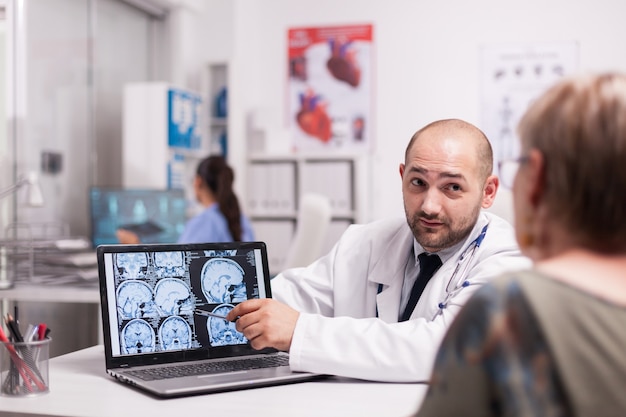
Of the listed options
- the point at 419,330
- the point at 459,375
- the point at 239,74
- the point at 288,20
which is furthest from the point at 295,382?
the point at 288,20

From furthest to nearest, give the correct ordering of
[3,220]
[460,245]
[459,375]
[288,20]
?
[288,20] → [3,220] → [460,245] → [459,375]

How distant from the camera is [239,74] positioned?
16.4 feet

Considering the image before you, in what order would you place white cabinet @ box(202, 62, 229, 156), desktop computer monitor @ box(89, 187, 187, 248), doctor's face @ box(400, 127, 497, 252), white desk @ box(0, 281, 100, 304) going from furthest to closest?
white cabinet @ box(202, 62, 229, 156) → desktop computer monitor @ box(89, 187, 187, 248) → white desk @ box(0, 281, 100, 304) → doctor's face @ box(400, 127, 497, 252)

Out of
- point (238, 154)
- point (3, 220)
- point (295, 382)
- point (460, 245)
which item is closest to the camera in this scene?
point (295, 382)

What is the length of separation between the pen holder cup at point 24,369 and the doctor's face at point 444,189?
730 millimetres

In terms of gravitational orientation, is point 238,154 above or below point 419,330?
above

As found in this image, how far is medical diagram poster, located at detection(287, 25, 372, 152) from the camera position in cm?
→ 512

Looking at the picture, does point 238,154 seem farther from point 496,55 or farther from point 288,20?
point 496,55

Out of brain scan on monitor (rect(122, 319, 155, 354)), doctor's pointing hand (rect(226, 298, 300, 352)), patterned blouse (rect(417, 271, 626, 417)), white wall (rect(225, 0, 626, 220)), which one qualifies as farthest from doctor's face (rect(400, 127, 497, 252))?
white wall (rect(225, 0, 626, 220))

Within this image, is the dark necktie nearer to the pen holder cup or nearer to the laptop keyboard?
the laptop keyboard

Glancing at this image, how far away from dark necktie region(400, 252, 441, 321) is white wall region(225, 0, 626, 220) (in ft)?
10.9

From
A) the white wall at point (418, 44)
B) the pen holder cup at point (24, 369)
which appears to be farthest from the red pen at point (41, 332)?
the white wall at point (418, 44)

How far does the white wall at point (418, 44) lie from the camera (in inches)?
186

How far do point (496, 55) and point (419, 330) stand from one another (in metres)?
3.93
